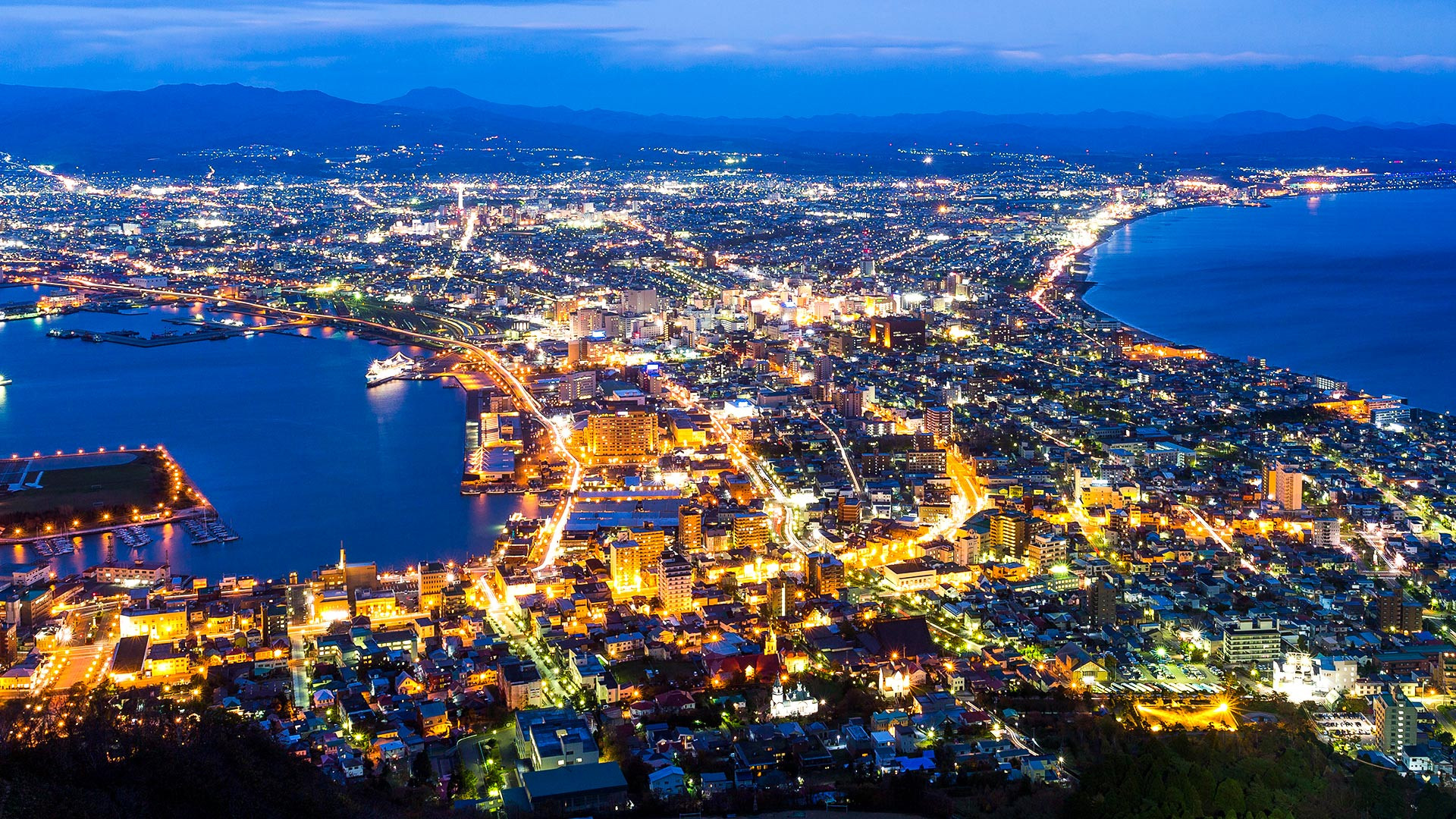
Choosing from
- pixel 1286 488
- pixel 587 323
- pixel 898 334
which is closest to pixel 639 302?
pixel 587 323

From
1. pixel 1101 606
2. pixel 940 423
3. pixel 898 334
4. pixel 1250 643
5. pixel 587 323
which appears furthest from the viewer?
pixel 587 323

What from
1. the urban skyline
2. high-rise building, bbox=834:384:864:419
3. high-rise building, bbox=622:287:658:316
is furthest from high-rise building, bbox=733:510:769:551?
high-rise building, bbox=622:287:658:316

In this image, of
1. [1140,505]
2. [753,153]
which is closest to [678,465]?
[1140,505]

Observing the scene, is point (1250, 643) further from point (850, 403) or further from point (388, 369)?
point (388, 369)

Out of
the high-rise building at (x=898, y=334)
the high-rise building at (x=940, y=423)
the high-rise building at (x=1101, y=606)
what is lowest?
the high-rise building at (x=1101, y=606)

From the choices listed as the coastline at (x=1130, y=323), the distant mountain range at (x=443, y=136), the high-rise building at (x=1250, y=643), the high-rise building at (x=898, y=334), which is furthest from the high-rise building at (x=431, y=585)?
the distant mountain range at (x=443, y=136)

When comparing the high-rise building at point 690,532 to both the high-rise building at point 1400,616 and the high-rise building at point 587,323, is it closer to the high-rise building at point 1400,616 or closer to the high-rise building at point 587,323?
the high-rise building at point 1400,616
